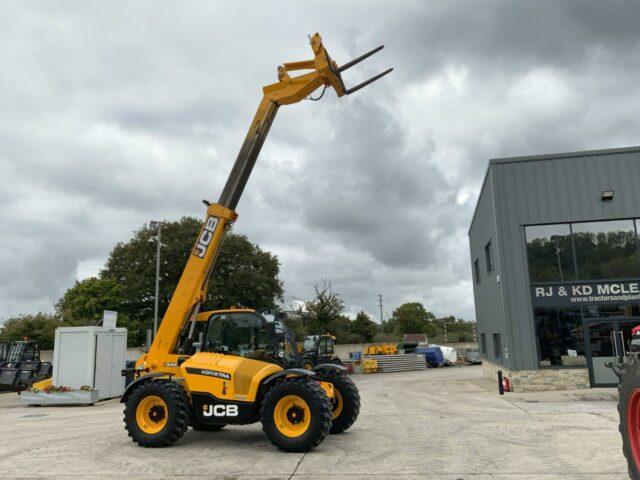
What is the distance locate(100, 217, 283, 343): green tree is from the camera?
46.0 meters

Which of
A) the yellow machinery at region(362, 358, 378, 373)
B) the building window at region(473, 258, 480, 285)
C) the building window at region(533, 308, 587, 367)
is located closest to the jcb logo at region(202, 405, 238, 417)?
the building window at region(533, 308, 587, 367)

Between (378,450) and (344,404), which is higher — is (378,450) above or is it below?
below

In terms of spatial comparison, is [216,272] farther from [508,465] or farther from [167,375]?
[508,465]

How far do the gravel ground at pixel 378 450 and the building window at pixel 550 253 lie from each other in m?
4.96

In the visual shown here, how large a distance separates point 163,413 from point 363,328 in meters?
48.9

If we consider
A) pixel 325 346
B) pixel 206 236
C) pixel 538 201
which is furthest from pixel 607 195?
pixel 325 346

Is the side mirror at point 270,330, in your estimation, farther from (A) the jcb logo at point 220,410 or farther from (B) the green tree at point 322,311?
(B) the green tree at point 322,311

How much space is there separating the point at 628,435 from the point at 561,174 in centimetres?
1324

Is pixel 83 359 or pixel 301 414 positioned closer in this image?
pixel 301 414

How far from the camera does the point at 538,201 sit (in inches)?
667

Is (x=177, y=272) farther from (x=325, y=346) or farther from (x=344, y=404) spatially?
(x=344, y=404)

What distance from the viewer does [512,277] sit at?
16.8 meters

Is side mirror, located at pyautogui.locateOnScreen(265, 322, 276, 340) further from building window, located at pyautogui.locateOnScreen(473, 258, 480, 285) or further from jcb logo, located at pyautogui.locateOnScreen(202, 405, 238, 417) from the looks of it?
building window, located at pyautogui.locateOnScreen(473, 258, 480, 285)

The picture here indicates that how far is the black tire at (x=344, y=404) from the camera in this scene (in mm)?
9156
